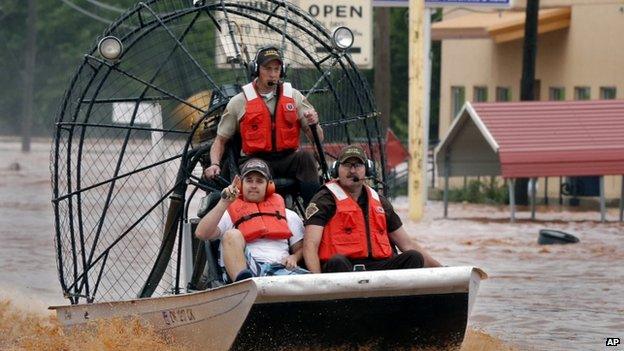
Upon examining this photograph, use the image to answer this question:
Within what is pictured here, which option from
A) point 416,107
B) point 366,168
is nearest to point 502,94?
point 416,107

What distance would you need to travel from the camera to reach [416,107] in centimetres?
2441

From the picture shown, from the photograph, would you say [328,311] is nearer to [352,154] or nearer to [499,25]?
[352,154]

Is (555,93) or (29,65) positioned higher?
(29,65)

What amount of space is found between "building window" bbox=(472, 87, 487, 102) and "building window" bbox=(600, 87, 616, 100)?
7.90m

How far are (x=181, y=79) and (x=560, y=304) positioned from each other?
15.1ft

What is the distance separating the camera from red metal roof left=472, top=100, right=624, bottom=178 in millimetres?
24562

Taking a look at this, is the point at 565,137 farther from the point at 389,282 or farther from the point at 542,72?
the point at 389,282

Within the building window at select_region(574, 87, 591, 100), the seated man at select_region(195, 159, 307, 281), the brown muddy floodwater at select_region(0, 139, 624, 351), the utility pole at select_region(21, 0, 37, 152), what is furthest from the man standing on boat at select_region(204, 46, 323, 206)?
the utility pole at select_region(21, 0, 37, 152)

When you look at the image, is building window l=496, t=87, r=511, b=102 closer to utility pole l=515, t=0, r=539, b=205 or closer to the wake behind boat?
utility pole l=515, t=0, r=539, b=205

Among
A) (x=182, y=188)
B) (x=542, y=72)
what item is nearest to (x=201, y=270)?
(x=182, y=188)

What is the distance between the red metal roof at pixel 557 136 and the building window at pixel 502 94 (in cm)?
1212

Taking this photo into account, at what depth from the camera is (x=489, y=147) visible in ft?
88.4

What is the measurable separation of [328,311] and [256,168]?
1120mm

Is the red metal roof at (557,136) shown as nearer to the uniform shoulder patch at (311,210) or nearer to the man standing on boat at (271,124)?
the man standing on boat at (271,124)
